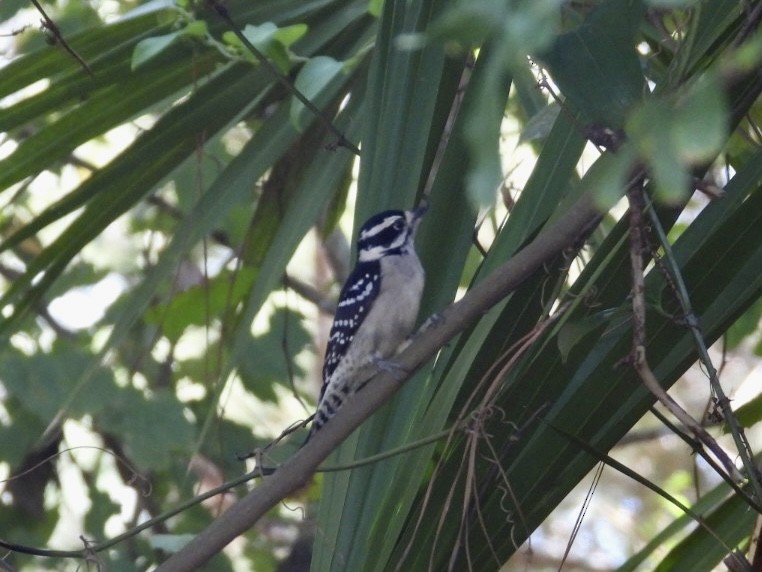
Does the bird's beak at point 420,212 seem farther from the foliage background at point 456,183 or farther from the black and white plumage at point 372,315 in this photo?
the black and white plumage at point 372,315

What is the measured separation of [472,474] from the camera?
1674 millimetres

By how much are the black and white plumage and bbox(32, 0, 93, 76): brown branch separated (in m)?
1.37

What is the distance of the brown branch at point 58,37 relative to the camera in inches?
92.1

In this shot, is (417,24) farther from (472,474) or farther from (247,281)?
(247,281)

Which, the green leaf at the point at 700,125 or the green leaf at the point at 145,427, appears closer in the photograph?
the green leaf at the point at 700,125

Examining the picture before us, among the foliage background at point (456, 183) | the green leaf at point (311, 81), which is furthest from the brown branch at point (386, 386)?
the green leaf at point (311, 81)

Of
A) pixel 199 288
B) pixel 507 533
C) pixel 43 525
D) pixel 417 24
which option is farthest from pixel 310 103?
pixel 43 525

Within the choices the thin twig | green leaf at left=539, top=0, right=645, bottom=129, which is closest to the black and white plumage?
the thin twig

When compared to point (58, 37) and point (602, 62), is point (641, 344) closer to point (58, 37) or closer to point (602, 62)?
point (602, 62)

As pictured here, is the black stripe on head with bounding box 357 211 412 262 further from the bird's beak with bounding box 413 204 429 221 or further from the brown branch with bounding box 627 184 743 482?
the brown branch with bounding box 627 184 743 482

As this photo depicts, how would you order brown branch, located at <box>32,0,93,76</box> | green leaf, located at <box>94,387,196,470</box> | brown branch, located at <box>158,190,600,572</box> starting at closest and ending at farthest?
brown branch, located at <box>158,190,600,572</box> → brown branch, located at <box>32,0,93,76</box> → green leaf, located at <box>94,387,196,470</box>

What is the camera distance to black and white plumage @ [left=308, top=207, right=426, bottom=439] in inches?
146

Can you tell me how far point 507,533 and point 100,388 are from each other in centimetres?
324

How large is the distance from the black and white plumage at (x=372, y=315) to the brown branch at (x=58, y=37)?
1371 millimetres
